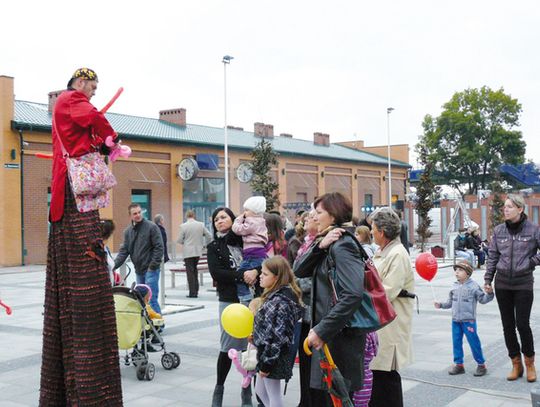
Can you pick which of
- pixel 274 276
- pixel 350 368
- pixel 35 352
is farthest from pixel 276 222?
pixel 35 352

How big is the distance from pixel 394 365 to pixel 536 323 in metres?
6.93

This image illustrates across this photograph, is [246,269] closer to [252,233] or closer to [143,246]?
[252,233]

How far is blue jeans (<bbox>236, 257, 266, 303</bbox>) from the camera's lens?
20.0 ft

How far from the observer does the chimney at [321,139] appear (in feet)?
179

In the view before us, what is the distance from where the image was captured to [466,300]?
734 cm

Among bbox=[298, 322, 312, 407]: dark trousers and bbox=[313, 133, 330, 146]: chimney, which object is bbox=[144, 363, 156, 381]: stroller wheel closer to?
bbox=[298, 322, 312, 407]: dark trousers

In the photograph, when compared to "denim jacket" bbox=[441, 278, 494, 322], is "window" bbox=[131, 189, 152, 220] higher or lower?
higher

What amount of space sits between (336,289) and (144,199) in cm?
3044

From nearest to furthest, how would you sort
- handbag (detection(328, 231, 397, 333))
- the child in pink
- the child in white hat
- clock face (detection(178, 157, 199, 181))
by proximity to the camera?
handbag (detection(328, 231, 397, 333))
the child in pink
the child in white hat
clock face (detection(178, 157, 199, 181))

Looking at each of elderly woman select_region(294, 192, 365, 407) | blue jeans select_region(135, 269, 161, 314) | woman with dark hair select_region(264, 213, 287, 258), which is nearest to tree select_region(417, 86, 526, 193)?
blue jeans select_region(135, 269, 161, 314)

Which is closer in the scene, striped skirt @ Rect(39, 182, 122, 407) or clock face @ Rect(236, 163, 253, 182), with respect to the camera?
striped skirt @ Rect(39, 182, 122, 407)

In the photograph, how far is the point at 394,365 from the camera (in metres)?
4.91

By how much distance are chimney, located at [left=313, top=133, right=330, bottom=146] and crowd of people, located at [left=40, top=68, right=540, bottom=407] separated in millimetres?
46693

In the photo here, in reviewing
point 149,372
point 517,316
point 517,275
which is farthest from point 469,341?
point 149,372
